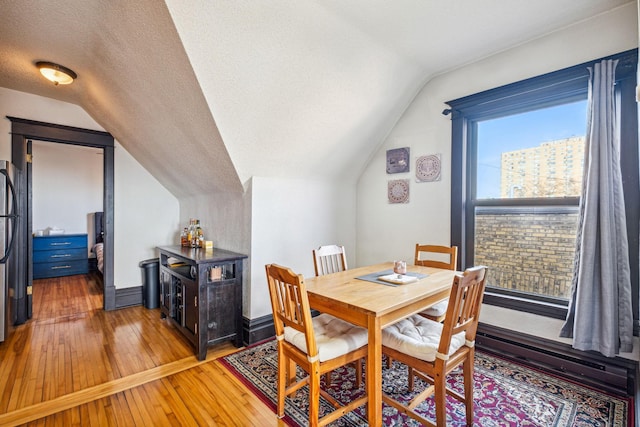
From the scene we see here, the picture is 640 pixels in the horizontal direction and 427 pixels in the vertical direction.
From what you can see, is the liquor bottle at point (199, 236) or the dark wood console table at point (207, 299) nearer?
the dark wood console table at point (207, 299)

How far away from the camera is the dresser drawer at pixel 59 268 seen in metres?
5.16

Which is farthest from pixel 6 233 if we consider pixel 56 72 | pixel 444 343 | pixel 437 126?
pixel 437 126

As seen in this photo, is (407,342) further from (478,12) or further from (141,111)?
(141,111)

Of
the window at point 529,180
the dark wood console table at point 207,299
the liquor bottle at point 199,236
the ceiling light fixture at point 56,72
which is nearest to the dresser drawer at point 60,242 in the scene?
the liquor bottle at point 199,236

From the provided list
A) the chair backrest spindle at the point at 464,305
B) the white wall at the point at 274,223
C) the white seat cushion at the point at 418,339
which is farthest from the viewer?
the white wall at the point at 274,223

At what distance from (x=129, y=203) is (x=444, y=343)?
4.06m

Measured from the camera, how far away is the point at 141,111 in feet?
8.98

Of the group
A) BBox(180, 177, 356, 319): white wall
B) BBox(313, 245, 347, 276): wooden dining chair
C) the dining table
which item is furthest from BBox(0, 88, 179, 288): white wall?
the dining table

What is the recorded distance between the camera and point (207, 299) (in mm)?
2508

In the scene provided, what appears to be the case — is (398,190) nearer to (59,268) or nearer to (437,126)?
(437,126)

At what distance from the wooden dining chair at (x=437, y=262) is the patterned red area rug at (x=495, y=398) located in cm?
48

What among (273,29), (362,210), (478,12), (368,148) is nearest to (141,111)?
(273,29)

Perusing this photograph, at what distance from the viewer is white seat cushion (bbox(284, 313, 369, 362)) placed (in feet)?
5.16

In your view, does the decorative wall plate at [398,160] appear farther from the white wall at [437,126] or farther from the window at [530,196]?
the window at [530,196]
